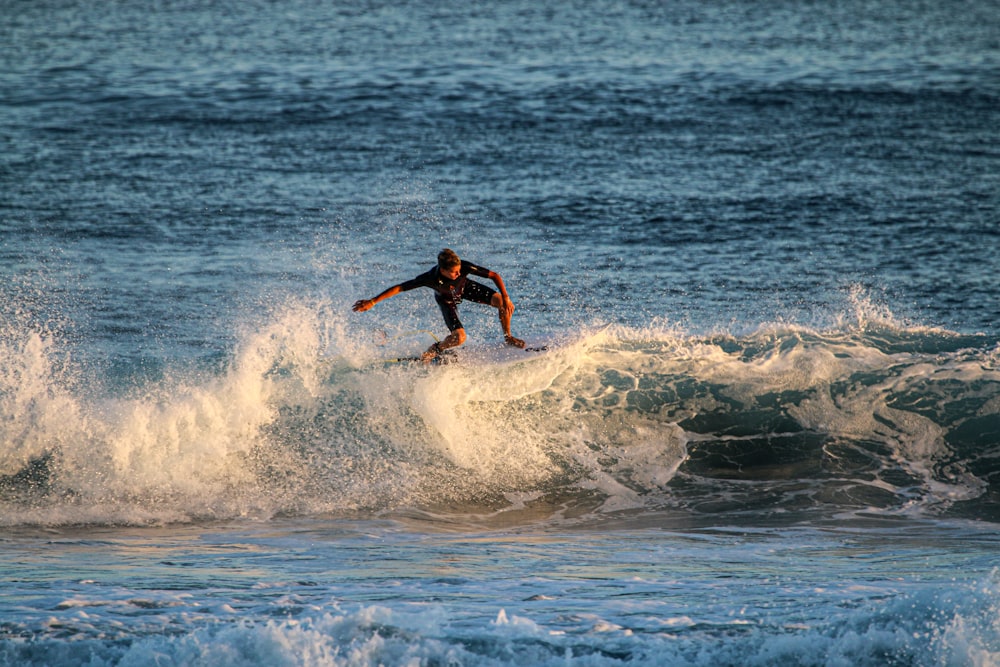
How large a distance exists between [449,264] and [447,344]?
49.6 inches

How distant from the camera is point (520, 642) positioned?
6.81 m

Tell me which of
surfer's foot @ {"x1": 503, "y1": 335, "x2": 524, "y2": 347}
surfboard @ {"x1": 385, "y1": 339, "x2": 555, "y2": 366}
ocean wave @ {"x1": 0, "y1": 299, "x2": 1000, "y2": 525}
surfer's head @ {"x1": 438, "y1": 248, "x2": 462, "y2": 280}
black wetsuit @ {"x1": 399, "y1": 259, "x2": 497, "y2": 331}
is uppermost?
surfer's head @ {"x1": 438, "y1": 248, "x2": 462, "y2": 280}

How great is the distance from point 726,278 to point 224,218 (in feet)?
28.8

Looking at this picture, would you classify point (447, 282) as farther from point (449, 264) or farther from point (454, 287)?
point (449, 264)

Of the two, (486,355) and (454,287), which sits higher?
(454,287)

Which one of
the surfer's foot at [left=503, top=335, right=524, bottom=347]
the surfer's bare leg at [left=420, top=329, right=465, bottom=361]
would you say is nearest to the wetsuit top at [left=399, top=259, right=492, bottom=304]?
the surfer's bare leg at [left=420, top=329, right=465, bottom=361]

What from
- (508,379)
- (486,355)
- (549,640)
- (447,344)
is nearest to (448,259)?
(447,344)

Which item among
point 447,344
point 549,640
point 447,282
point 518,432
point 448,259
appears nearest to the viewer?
point 549,640

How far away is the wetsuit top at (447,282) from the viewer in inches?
392

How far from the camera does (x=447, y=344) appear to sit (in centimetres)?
1094

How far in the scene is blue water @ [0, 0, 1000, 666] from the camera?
7242mm

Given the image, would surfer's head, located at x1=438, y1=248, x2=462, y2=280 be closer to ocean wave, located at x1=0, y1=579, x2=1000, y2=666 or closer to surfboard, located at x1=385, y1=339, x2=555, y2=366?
surfboard, located at x1=385, y1=339, x2=555, y2=366

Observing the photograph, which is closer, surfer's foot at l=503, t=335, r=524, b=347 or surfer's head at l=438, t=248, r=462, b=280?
surfer's head at l=438, t=248, r=462, b=280

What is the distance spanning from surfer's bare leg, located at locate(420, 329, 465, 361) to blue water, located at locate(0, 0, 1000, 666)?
374 millimetres
